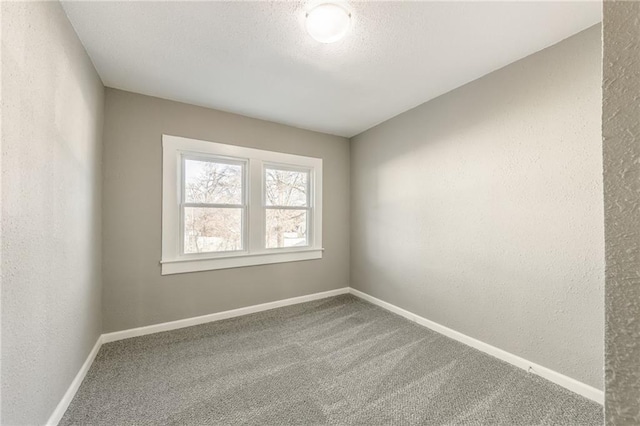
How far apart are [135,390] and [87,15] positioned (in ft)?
7.87

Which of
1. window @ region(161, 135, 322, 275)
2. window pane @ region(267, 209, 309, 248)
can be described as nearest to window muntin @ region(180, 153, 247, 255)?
window @ region(161, 135, 322, 275)

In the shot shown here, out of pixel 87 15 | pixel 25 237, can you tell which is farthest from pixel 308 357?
pixel 87 15

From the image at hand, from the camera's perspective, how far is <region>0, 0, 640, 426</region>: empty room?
117 centimetres

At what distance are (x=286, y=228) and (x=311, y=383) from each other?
6.32 feet

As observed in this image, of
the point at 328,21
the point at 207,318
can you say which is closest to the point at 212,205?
the point at 207,318

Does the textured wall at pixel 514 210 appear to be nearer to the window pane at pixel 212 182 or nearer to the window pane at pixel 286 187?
the window pane at pixel 286 187

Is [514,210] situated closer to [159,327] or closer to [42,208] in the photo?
[42,208]

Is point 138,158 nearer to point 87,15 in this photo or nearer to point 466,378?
point 87,15

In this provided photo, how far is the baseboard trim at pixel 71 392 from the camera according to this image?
4.64ft

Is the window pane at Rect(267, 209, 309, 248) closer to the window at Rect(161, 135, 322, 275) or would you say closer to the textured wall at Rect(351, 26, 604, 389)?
the window at Rect(161, 135, 322, 275)

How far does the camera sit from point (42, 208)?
1.30m

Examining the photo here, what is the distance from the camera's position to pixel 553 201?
179 cm

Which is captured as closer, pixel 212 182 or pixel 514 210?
pixel 514 210

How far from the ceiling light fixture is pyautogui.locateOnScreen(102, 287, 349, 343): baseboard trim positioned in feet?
9.00
